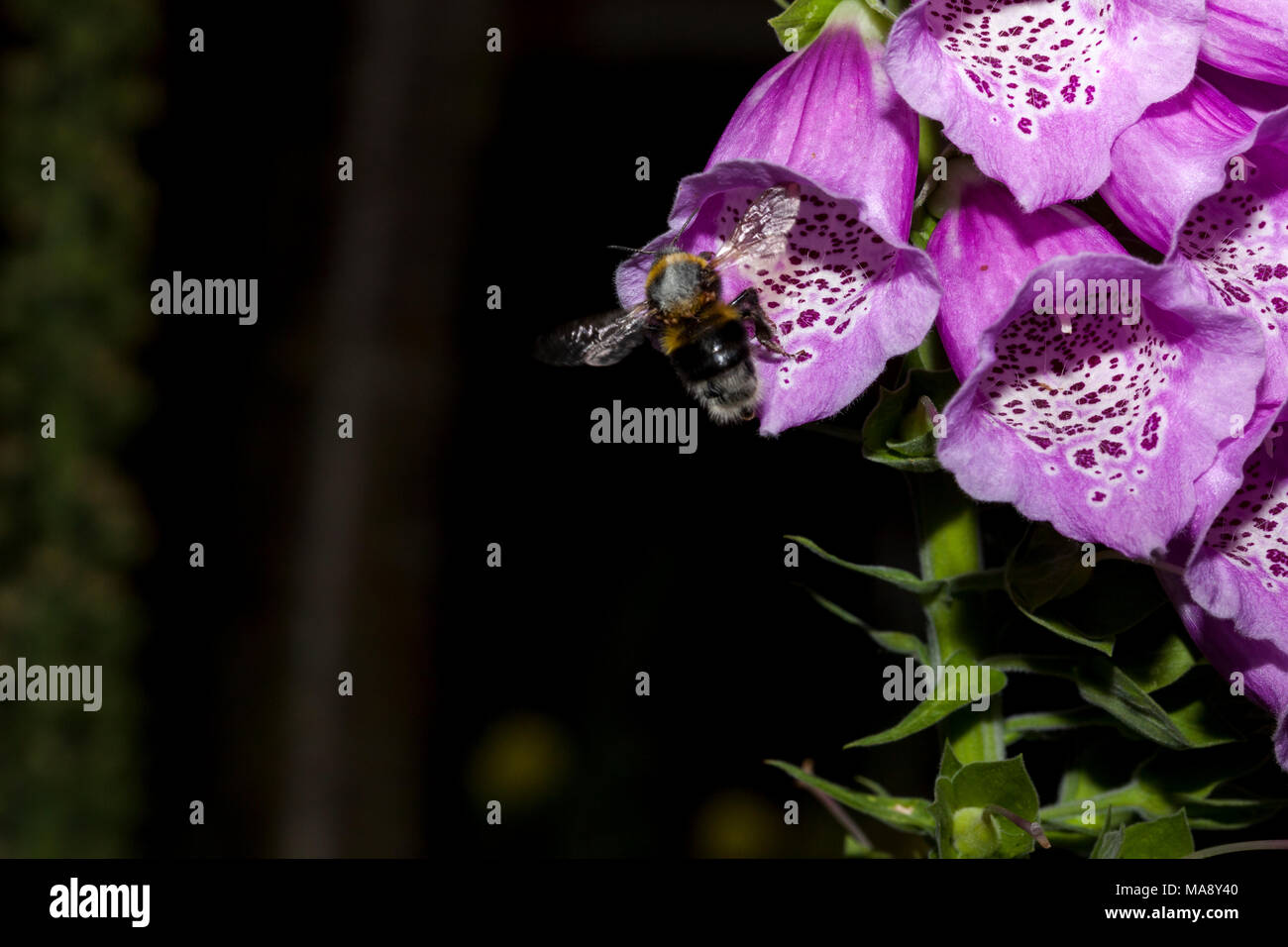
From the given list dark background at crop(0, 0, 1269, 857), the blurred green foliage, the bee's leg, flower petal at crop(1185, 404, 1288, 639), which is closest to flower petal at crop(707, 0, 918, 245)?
the bee's leg

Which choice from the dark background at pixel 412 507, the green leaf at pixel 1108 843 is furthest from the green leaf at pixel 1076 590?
the dark background at pixel 412 507

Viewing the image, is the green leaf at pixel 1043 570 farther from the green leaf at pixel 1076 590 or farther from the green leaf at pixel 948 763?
the green leaf at pixel 948 763

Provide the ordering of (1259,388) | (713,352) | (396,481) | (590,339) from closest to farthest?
1. (1259,388)
2. (713,352)
3. (590,339)
4. (396,481)

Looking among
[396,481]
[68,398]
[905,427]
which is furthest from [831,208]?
[396,481]

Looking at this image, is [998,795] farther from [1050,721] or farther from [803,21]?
[803,21]

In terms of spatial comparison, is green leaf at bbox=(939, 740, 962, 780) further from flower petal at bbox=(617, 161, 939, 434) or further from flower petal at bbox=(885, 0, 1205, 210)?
flower petal at bbox=(885, 0, 1205, 210)

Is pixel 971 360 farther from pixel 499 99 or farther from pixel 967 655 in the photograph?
pixel 499 99
